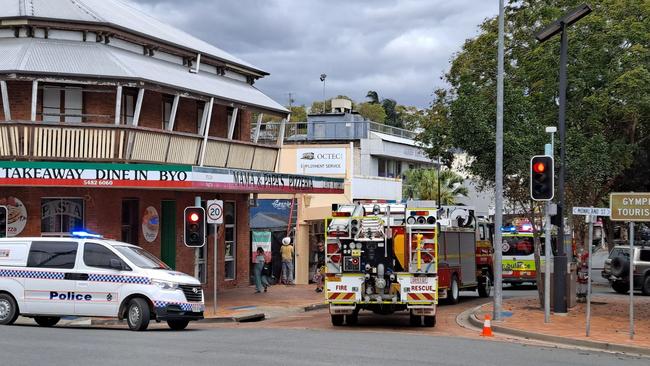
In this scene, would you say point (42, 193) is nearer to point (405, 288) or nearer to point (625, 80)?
point (405, 288)

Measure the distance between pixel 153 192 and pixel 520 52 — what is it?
14504mm

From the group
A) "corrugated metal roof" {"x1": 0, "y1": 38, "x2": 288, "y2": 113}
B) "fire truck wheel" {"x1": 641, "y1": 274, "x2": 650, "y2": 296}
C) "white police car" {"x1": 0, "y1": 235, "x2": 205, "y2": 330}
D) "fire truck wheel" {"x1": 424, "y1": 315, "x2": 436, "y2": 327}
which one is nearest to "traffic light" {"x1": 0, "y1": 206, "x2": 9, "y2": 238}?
"corrugated metal roof" {"x1": 0, "y1": 38, "x2": 288, "y2": 113}

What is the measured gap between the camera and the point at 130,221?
26500 millimetres

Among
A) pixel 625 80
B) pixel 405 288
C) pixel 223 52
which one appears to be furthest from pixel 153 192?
pixel 625 80

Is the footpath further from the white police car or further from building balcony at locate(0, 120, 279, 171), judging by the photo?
building balcony at locate(0, 120, 279, 171)

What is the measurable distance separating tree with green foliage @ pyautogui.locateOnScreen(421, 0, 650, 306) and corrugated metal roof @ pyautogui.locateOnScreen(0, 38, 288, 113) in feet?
27.7

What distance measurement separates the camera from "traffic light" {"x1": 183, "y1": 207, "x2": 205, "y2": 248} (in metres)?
22.5

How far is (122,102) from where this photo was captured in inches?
1022

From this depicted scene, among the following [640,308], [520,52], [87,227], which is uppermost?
[520,52]

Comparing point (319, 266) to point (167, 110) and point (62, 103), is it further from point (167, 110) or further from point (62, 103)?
point (62, 103)

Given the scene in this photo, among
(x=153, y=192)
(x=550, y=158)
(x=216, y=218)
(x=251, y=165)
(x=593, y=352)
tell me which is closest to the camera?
(x=593, y=352)

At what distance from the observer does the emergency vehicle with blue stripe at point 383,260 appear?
18.9 m

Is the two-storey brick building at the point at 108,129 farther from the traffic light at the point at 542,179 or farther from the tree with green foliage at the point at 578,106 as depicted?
the traffic light at the point at 542,179

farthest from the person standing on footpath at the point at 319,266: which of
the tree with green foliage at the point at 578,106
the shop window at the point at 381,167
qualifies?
the shop window at the point at 381,167
